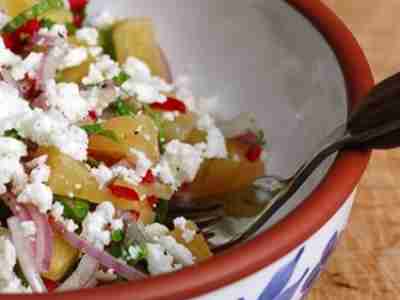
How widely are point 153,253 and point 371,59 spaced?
96cm

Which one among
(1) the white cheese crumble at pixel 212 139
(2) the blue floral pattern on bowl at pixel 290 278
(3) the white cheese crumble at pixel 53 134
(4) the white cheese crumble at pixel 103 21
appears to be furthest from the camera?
(4) the white cheese crumble at pixel 103 21

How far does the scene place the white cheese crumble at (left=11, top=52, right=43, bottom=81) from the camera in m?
1.34

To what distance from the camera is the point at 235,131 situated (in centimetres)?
150

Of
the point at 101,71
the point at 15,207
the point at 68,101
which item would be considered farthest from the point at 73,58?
the point at 15,207

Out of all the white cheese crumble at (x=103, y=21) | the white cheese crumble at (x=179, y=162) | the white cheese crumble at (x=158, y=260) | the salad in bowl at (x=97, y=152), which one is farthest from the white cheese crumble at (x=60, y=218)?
the white cheese crumble at (x=103, y=21)

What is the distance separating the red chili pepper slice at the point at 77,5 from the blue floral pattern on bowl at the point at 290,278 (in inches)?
30.3

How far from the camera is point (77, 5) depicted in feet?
5.33

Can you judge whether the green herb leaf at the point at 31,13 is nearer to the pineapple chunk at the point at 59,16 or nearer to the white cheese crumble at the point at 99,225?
the pineapple chunk at the point at 59,16

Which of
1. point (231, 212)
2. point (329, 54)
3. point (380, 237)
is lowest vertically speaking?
point (380, 237)

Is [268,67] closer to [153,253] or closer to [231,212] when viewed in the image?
[231,212]

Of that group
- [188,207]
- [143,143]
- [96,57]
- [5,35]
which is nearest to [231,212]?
[188,207]

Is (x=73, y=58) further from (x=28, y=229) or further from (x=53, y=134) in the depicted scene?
(x=28, y=229)

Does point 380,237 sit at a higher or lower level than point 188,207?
lower

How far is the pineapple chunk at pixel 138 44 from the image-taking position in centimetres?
157
